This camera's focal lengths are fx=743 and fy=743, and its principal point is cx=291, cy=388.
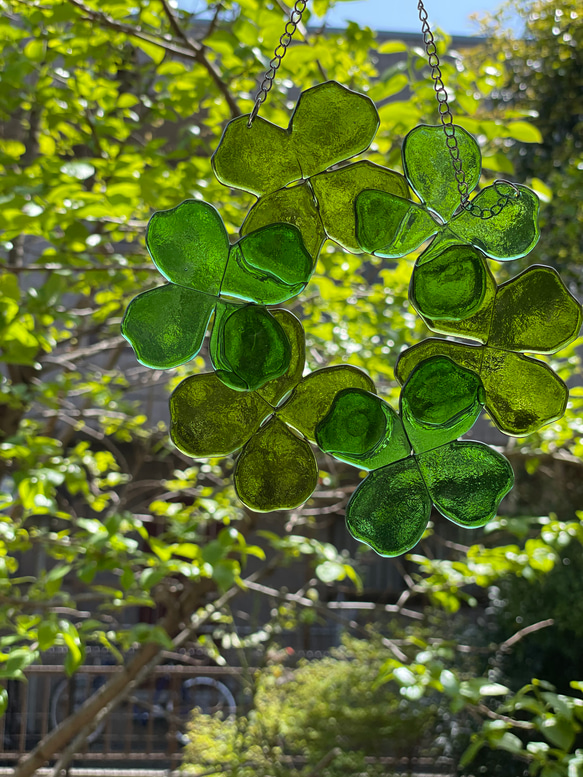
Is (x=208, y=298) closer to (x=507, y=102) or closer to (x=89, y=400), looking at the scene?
(x=89, y=400)

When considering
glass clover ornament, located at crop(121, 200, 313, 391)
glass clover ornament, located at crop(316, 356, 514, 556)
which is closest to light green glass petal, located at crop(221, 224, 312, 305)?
glass clover ornament, located at crop(121, 200, 313, 391)

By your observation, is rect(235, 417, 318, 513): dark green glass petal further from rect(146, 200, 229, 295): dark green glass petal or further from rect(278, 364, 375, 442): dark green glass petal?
rect(146, 200, 229, 295): dark green glass petal

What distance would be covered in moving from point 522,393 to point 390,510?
148 mm

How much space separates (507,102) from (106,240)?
5.31 m

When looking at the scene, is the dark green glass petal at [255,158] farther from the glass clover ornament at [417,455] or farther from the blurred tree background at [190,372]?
the blurred tree background at [190,372]

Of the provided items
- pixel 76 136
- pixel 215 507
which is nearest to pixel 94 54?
pixel 76 136

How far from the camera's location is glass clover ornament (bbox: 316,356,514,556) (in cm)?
60

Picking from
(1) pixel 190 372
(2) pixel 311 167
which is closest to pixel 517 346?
(2) pixel 311 167

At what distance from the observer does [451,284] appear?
60 centimetres

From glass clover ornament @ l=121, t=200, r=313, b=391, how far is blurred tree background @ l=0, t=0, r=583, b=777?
1.02m

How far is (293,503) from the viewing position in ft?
2.06

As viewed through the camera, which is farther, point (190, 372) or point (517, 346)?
point (190, 372)

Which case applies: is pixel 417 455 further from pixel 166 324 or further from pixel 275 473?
pixel 166 324

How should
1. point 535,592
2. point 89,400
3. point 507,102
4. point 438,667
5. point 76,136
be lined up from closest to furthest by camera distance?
point 438,667 < point 76,136 < point 89,400 < point 535,592 < point 507,102
